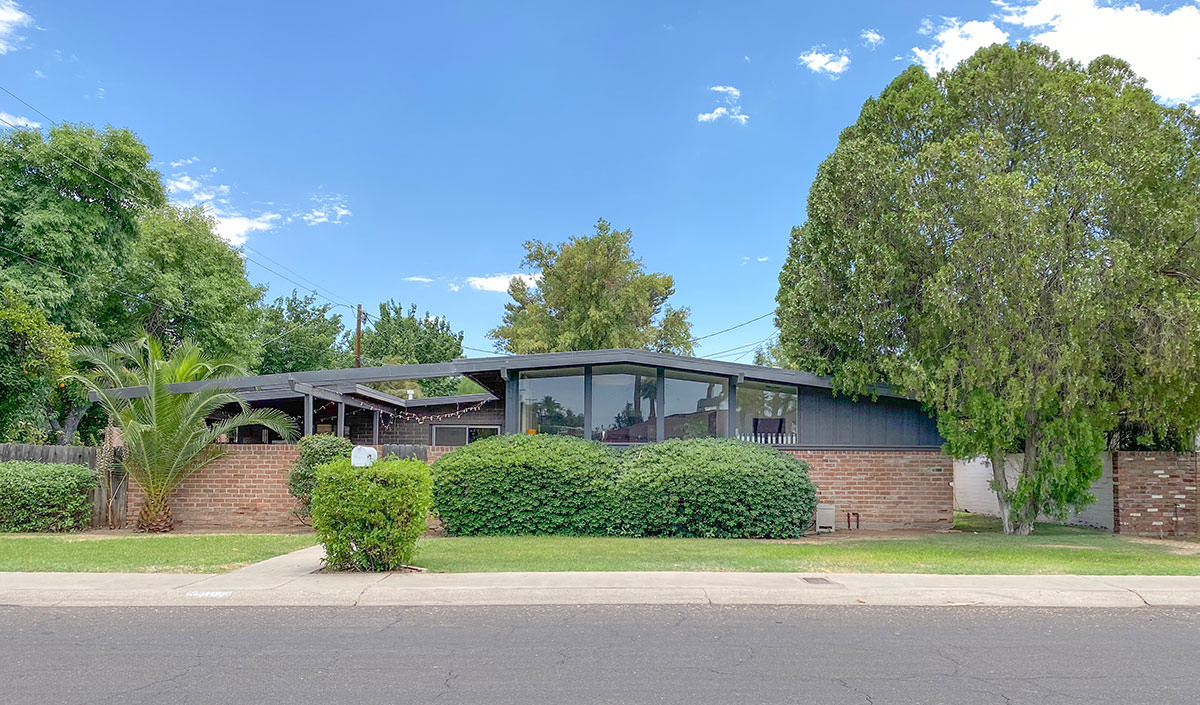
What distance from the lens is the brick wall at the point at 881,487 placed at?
55.5ft

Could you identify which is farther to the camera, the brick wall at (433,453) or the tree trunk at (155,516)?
the brick wall at (433,453)

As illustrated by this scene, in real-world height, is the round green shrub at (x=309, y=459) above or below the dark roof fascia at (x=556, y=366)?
below

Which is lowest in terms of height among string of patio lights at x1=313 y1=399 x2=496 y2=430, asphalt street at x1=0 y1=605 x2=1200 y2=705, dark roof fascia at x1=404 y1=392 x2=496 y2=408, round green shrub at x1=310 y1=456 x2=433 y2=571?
asphalt street at x1=0 y1=605 x2=1200 y2=705

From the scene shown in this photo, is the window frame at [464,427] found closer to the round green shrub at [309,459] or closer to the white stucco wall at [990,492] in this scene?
the round green shrub at [309,459]

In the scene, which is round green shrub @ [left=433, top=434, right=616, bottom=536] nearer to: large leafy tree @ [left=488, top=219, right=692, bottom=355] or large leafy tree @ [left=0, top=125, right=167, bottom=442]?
large leafy tree @ [left=0, top=125, right=167, bottom=442]

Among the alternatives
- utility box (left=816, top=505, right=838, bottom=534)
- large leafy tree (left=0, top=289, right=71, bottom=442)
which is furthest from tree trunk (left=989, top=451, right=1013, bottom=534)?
large leafy tree (left=0, top=289, right=71, bottom=442)

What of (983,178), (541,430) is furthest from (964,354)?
(541,430)

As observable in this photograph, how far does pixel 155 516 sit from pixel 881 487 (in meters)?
13.4

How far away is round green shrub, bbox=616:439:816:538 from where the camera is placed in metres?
14.7

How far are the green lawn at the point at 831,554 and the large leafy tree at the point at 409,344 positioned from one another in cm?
3606

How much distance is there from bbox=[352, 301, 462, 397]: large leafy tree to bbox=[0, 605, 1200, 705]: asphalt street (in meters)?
41.3

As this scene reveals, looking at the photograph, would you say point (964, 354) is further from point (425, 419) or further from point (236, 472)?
point (425, 419)

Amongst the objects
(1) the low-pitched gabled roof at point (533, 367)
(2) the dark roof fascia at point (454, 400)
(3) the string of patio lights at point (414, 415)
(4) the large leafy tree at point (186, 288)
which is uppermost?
(4) the large leafy tree at point (186, 288)

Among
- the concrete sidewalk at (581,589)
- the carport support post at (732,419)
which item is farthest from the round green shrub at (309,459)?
the carport support post at (732,419)
